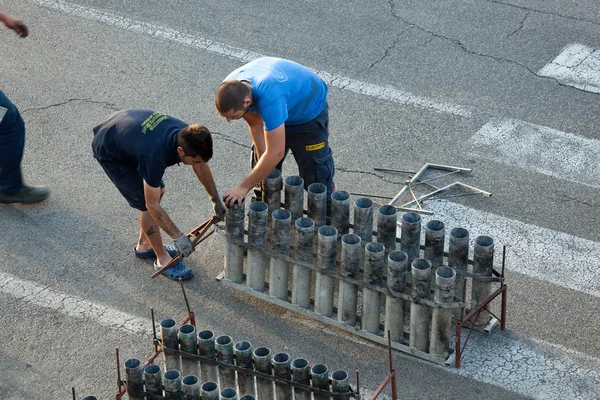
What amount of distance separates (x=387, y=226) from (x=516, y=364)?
1.28 m

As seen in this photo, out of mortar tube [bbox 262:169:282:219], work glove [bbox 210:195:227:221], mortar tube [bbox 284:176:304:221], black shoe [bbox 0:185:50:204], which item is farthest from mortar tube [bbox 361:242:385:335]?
black shoe [bbox 0:185:50:204]

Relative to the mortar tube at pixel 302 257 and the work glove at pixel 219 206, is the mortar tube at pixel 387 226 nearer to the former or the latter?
the mortar tube at pixel 302 257

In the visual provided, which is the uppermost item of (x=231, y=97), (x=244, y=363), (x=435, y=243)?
(x=231, y=97)

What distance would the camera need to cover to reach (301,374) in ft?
18.7

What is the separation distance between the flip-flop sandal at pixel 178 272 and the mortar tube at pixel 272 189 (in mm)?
816

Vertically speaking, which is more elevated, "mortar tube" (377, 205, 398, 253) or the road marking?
"mortar tube" (377, 205, 398, 253)

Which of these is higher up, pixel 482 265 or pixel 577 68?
pixel 482 265

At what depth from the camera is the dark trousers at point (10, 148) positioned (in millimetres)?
8047

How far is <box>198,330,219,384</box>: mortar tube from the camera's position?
5930 mm

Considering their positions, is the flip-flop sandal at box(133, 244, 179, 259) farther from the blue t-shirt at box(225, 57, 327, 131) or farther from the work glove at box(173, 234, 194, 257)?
the blue t-shirt at box(225, 57, 327, 131)

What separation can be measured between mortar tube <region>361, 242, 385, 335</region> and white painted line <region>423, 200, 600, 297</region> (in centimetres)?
136

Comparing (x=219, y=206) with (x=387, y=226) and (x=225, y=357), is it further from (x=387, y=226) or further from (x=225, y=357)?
(x=225, y=357)

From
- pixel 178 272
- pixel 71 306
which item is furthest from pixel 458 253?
pixel 71 306

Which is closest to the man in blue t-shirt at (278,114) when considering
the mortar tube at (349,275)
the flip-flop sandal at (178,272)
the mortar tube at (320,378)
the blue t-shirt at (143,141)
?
the blue t-shirt at (143,141)
